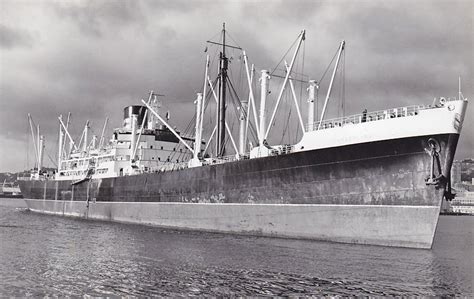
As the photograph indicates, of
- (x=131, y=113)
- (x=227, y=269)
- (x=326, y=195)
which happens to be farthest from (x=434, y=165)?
(x=131, y=113)

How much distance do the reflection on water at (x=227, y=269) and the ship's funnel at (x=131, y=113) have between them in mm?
26471

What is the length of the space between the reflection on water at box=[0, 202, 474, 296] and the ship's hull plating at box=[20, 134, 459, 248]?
1.15 m

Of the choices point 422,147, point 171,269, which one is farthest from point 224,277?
point 422,147

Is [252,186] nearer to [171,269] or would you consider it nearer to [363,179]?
[363,179]

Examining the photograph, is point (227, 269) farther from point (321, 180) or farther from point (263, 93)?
point (263, 93)

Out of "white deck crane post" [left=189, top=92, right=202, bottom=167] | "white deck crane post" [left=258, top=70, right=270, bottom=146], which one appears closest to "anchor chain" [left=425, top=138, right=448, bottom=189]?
"white deck crane post" [left=258, top=70, right=270, bottom=146]

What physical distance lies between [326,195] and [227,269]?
838 centimetres

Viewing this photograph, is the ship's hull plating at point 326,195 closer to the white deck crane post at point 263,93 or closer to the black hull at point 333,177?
Answer: the black hull at point 333,177

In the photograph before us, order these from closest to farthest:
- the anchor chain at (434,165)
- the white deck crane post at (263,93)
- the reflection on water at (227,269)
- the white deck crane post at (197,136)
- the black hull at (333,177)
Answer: the reflection on water at (227,269) < the anchor chain at (434,165) < the black hull at (333,177) < the white deck crane post at (263,93) < the white deck crane post at (197,136)

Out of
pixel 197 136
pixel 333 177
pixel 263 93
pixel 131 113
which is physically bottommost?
pixel 333 177

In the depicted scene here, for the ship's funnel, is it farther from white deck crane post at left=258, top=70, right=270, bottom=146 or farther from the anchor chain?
the anchor chain

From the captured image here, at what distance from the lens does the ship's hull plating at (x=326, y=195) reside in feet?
63.4

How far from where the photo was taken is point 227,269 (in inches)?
600

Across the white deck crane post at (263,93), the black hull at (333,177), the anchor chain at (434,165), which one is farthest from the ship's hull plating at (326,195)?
the white deck crane post at (263,93)
